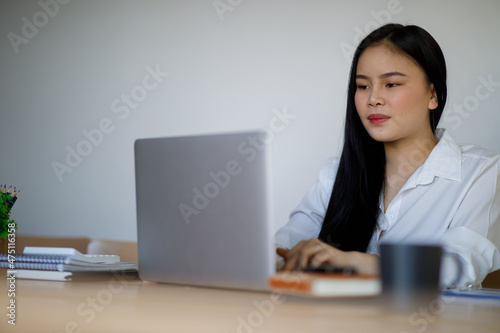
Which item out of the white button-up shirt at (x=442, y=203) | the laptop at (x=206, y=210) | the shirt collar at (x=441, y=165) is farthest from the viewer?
the shirt collar at (x=441, y=165)

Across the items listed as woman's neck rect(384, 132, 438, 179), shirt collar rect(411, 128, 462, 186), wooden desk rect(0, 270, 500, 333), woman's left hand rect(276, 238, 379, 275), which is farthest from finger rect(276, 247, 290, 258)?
woman's neck rect(384, 132, 438, 179)

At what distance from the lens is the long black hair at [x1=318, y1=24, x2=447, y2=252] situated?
198cm

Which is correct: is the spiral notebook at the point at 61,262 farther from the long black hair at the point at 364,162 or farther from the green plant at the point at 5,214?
the long black hair at the point at 364,162

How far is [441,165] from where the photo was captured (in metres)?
1.99

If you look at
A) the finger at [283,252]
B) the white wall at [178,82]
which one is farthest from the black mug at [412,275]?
the white wall at [178,82]

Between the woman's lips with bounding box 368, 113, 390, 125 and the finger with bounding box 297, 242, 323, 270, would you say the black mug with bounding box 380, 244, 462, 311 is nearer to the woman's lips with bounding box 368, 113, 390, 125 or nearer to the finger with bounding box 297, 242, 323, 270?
the finger with bounding box 297, 242, 323, 270

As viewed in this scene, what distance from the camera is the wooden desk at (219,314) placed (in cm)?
80

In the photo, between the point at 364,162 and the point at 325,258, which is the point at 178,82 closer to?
the point at 364,162

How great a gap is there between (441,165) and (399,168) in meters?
0.20

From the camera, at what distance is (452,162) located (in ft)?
6.49

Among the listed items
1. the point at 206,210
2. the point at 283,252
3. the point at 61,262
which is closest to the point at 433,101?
the point at 283,252

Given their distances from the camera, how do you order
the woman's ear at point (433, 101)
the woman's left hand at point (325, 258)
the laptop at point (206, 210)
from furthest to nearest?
the woman's ear at point (433, 101) < the woman's left hand at point (325, 258) < the laptop at point (206, 210)

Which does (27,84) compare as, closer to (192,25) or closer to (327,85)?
(192,25)

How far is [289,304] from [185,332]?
0.83ft
